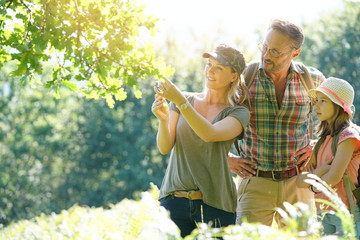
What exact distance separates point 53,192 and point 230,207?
120ft

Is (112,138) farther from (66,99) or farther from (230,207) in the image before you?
(230,207)

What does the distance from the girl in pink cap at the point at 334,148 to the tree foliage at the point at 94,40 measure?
4.37ft

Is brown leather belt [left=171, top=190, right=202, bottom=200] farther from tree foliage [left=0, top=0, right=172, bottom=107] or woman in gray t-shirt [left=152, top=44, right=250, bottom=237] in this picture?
tree foliage [left=0, top=0, right=172, bottom=107]

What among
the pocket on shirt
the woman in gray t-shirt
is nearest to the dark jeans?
the woman in gray t-shirt

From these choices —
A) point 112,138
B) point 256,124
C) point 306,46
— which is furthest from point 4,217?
point 256,124

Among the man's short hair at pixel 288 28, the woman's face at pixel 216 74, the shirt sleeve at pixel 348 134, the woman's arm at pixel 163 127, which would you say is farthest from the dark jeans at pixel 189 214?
the man's short hair at pixel 288 28

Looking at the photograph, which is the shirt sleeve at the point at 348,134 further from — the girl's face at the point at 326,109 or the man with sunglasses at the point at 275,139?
the man with sunglasses at the point at 275,139

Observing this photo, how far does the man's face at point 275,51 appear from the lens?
4785 millimetres

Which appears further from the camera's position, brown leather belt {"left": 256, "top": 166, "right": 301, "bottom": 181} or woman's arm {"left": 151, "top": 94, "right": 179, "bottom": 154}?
brown leather belt {"left": 256, "top": 166, "right": 301, "bottom": 181}

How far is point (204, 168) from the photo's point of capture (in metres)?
4.05

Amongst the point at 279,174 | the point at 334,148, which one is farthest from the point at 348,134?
the point at 279,174

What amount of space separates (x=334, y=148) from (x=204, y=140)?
3.50 ft

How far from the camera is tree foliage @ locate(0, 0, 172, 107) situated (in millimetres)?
4418

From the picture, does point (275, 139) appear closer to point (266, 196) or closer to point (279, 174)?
point (279, 174)
